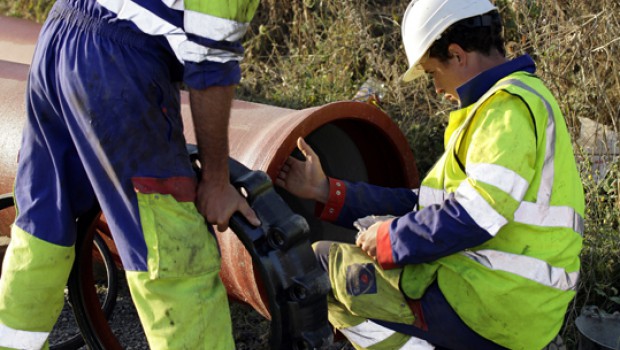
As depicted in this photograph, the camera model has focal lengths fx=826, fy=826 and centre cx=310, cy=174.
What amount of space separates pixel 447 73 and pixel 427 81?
7.59ft

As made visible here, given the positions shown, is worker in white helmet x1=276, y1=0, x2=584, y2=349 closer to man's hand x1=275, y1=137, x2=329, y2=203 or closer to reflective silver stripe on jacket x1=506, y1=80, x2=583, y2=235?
reflective silver stripe on jacket x1=506, y1=80, x2=583, y2=235

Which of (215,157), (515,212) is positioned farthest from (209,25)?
(515,212)

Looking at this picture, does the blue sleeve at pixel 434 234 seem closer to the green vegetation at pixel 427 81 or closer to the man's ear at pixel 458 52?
the man's ear at pixel 458 52

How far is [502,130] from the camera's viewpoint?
243 cm

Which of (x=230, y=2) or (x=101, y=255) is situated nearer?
(x=230, y=2)

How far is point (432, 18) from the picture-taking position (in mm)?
2715

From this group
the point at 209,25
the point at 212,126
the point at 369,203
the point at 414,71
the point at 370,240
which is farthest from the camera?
the point at 369,203

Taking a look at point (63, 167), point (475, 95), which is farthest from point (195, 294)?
point (475, 95)

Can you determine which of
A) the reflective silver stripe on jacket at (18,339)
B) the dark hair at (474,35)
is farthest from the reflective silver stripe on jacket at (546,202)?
the reflective silver stripe on jacket at (18,339)

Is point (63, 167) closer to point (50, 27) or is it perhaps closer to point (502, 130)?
point (50, 27)

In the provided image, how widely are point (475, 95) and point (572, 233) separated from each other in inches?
21.1

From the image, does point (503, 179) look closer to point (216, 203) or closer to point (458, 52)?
point (458, 52)

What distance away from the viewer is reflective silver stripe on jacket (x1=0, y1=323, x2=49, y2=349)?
Answer: 8.63 feet

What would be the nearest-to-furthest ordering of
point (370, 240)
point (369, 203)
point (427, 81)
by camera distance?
point (370, 240), point (369, 203), point (427, 81)
